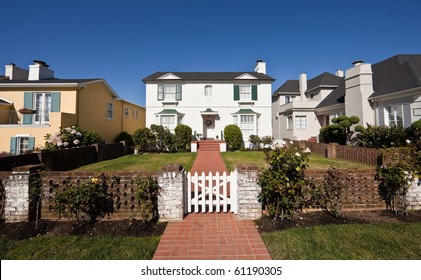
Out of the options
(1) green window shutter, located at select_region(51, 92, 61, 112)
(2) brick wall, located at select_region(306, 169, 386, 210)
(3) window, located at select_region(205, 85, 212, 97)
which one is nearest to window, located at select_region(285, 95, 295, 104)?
(3) window, located at select_region(205, 85, 212, 97)

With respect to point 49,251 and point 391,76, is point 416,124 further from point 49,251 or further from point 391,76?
point 49,251

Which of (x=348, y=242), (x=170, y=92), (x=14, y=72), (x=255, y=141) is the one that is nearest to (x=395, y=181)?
(x=348, y=242)

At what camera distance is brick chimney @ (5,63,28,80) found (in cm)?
1955

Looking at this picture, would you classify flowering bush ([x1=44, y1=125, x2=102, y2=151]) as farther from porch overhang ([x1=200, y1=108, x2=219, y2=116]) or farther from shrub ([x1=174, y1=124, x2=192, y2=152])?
porch overhang ([x1=200, y1=108, x2=219, y2=116])

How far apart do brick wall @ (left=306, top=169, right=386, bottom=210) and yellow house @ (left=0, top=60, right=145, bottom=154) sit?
15.5m

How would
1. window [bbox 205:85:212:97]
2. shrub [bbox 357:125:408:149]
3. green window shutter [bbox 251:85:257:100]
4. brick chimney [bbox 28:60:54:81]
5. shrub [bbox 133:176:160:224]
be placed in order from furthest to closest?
window [bbox 205:85:212:97] → green window shutter [bbox 251:85:257:100] → brick chimney [bbox 28:60:54:81] → shrub [bbox 357:125:408:149] → shrub [bbox 133:176:160:224]

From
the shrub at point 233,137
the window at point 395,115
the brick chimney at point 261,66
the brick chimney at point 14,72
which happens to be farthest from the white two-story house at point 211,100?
the brick chimney at point 14,72

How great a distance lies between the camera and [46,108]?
14039 mm

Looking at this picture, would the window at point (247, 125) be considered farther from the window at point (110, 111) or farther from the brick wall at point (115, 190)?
the brick wall at point (115, 190)

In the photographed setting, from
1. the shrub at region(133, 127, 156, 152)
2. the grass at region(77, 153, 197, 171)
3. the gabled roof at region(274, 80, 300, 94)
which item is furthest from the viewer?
the gabled roof at region(274, 80, 300, 94)

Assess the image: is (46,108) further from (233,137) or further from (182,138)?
(233,137)

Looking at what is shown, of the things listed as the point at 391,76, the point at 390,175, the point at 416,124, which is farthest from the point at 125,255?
the point at 391,76

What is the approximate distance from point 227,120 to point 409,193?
15.6m

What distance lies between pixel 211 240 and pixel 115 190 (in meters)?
2.49
